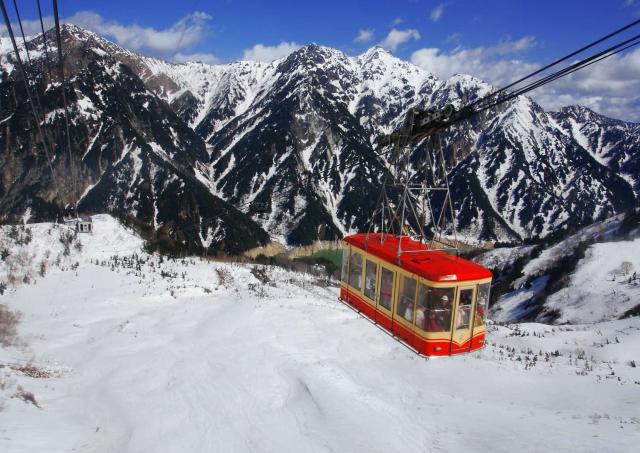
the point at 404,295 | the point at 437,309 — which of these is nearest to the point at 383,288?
the point at 404,295

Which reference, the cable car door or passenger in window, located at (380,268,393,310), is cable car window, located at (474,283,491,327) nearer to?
the cable car door

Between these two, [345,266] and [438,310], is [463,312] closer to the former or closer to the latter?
[438,310]

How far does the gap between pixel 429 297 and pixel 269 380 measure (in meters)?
10.9

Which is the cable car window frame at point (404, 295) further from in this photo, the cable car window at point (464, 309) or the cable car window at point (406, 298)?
the cable car window at point (464, 309)

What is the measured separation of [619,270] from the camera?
164 feet

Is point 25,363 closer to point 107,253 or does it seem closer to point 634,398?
point 107,253

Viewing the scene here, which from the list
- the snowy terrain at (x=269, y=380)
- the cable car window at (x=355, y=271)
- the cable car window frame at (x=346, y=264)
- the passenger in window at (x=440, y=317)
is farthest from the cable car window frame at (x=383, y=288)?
the snowy terrain at (x=269, y=380)

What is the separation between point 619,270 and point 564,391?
3750 cm

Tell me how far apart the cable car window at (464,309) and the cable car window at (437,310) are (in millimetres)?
335

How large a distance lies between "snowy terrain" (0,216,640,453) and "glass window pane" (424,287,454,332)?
4.67 m

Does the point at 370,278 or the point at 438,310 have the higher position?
the point at 370,278

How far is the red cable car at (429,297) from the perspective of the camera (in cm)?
1437

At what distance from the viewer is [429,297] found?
14.4 meters

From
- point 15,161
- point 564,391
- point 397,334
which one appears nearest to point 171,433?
point 397,334
